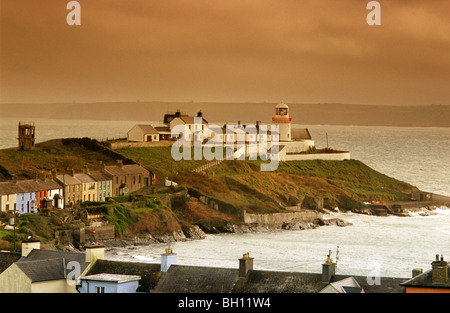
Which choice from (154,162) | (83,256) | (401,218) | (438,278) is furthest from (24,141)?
(438,278)

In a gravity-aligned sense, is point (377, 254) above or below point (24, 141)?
below

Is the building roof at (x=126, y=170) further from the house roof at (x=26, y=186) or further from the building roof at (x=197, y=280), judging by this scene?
the building roof at (x=197, y=280)

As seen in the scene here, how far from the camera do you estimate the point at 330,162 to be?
10575 cm

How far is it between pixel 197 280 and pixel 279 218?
45449 millimetres

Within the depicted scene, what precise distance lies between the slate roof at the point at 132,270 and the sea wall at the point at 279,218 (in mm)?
41944

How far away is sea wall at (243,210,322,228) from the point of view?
7331cm

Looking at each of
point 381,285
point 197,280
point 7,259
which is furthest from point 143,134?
point 381,285

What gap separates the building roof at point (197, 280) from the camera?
95.6ft

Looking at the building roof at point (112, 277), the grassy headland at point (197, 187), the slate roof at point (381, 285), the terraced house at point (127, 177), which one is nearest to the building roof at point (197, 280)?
the building roof at point (112, 277)

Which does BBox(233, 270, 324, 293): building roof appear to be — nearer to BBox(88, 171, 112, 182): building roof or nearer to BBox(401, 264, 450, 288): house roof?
BBox(401, 264, 450, 288): house roof

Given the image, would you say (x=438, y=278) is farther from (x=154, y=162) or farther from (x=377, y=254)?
(x=154, y=162)

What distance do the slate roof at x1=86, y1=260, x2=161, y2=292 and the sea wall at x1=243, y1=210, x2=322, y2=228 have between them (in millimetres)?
41944
